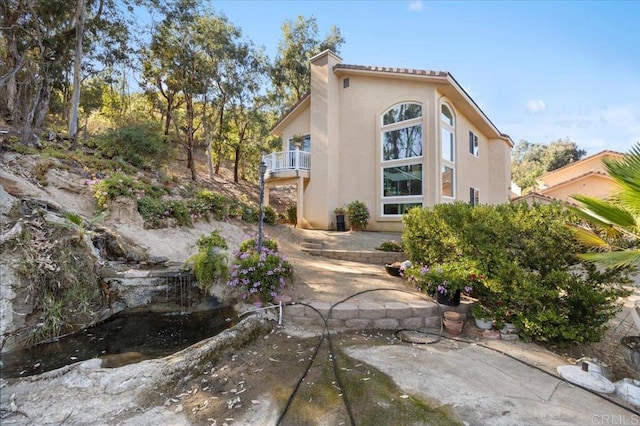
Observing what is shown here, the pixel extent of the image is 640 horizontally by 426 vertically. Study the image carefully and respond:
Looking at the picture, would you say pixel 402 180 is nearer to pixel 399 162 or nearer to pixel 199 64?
pixel 399 162

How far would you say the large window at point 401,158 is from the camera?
11445mm

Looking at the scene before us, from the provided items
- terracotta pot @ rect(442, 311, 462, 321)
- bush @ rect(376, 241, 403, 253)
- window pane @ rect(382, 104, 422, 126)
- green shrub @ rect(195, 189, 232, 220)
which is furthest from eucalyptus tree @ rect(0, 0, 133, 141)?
terracotta pot @ rect(442, 311, 462, 321)

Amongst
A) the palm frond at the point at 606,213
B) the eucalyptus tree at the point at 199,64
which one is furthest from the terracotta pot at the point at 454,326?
the eucalyptus tree at the point at 199,64

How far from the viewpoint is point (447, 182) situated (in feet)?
40.4

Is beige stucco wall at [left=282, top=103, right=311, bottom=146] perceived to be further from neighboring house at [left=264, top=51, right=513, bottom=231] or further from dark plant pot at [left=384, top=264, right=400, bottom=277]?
dark plant pot at [left=384, top=264, right=400, bottom=277]

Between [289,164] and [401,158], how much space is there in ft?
17.0

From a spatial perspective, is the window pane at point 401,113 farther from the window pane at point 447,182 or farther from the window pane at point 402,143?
the window pane at point 447,182

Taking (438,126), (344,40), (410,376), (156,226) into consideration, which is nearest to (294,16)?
(344,40)

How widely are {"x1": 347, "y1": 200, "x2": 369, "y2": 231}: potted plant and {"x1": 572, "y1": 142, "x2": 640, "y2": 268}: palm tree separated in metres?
8.46

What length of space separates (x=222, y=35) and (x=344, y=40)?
29.4 feet

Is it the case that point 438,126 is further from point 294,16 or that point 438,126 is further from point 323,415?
point 294,16

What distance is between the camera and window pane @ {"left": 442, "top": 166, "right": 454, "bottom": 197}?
12.0m

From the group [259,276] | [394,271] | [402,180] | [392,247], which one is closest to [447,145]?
[402,180]

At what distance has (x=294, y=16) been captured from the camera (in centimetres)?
1805
